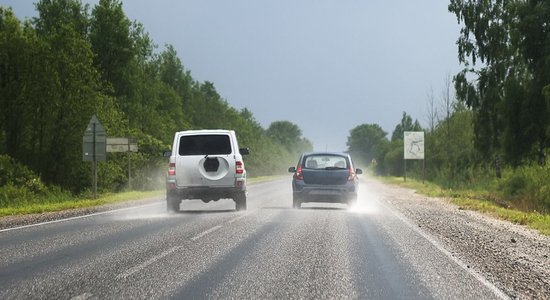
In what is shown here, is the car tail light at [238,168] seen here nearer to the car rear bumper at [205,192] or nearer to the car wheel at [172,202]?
the car rear bumper at [205,192]

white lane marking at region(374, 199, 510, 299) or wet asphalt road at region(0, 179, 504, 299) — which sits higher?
wet asphalt road at region(0, 179, 504, 299)

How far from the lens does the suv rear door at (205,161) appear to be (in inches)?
663

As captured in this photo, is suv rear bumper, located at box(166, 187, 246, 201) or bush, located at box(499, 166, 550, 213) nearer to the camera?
suv rear bumper, located at box(166, 187, 246, 201)

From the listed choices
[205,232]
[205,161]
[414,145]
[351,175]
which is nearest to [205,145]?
[205,161]

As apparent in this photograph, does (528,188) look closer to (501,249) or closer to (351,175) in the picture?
(351,175)

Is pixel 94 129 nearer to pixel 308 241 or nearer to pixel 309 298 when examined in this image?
pixel 308 241

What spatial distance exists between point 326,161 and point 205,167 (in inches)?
163

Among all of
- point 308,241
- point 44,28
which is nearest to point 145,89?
point 44,28

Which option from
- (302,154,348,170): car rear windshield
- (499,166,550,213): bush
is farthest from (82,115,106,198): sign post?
(499,166,550,213): bush

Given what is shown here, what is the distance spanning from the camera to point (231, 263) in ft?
26.8

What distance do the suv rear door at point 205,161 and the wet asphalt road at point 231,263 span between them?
3.13 metres

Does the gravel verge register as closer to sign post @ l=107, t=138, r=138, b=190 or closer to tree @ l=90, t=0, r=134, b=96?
sign post @ l=107, t=138, r=138, b=190

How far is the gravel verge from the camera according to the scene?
7.09 meters

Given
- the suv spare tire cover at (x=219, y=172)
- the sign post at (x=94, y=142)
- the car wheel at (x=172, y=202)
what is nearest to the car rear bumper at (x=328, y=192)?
the suv spare tire cover at (x=219, y=172)
